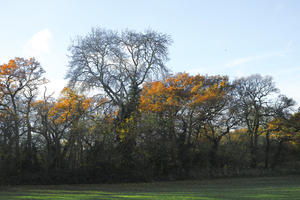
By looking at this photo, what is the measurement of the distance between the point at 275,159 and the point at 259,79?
33.4ft

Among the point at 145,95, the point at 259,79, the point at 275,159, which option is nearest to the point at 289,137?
the point at 275,159

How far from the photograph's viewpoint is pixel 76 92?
2820 centimetres

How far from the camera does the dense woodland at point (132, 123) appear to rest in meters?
24.6

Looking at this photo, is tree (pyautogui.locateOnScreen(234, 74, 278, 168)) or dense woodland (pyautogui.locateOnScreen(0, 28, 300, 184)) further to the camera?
tree (pyautogui.locateOnScreen(234, 74, 278, 168))

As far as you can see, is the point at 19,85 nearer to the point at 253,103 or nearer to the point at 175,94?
the point at 175,94

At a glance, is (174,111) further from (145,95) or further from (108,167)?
(108,167)

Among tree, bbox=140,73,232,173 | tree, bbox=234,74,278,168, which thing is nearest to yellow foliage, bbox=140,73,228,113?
tree, bbox=140,73,232,173

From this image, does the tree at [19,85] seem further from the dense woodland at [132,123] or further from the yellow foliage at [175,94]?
the yellow foliage at [175,94]

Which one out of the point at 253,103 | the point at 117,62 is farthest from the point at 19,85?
the point at 253,103

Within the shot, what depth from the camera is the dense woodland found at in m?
24.6

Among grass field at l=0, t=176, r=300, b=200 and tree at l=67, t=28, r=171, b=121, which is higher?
tree at l=67, t=28, r=171, b=121

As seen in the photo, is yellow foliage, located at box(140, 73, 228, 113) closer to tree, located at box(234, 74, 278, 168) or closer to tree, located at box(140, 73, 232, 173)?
tree, located at box(140, 73, 232, 173)

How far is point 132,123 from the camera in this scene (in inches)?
963

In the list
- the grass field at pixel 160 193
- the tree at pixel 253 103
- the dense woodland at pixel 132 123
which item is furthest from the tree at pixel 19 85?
the tree at pixel 253 103
